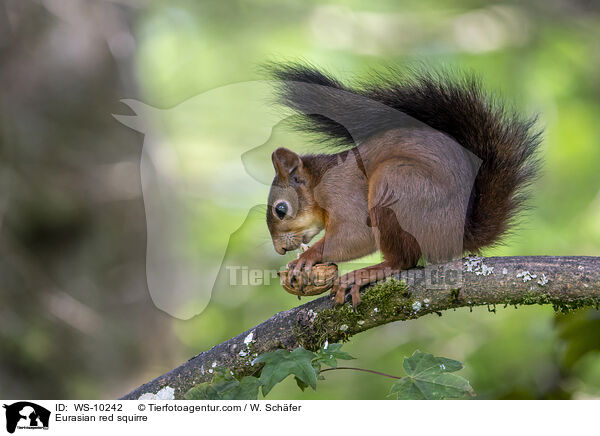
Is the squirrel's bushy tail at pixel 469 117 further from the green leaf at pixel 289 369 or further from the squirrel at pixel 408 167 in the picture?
the green leaf at pixel 289 369

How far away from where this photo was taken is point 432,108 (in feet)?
5.75

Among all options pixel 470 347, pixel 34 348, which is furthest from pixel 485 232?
pixel 34 348

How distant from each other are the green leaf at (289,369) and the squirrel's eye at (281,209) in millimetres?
632

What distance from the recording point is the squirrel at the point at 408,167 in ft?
5.41

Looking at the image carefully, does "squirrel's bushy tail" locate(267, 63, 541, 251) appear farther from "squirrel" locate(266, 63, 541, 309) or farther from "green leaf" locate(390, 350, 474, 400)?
"green leaf" locate(390, 350, 474, 400)

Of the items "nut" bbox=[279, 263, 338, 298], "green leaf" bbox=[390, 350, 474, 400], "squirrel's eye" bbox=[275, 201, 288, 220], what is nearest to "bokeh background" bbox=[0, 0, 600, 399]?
"squirrel's eye" bbox=[275, 201, 288, 220]

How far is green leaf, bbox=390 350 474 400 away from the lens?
1.21 metres

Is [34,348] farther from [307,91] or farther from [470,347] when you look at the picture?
[470,347]

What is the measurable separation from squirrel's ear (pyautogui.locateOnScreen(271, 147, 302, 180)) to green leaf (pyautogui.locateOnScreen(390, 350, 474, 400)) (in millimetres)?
831
